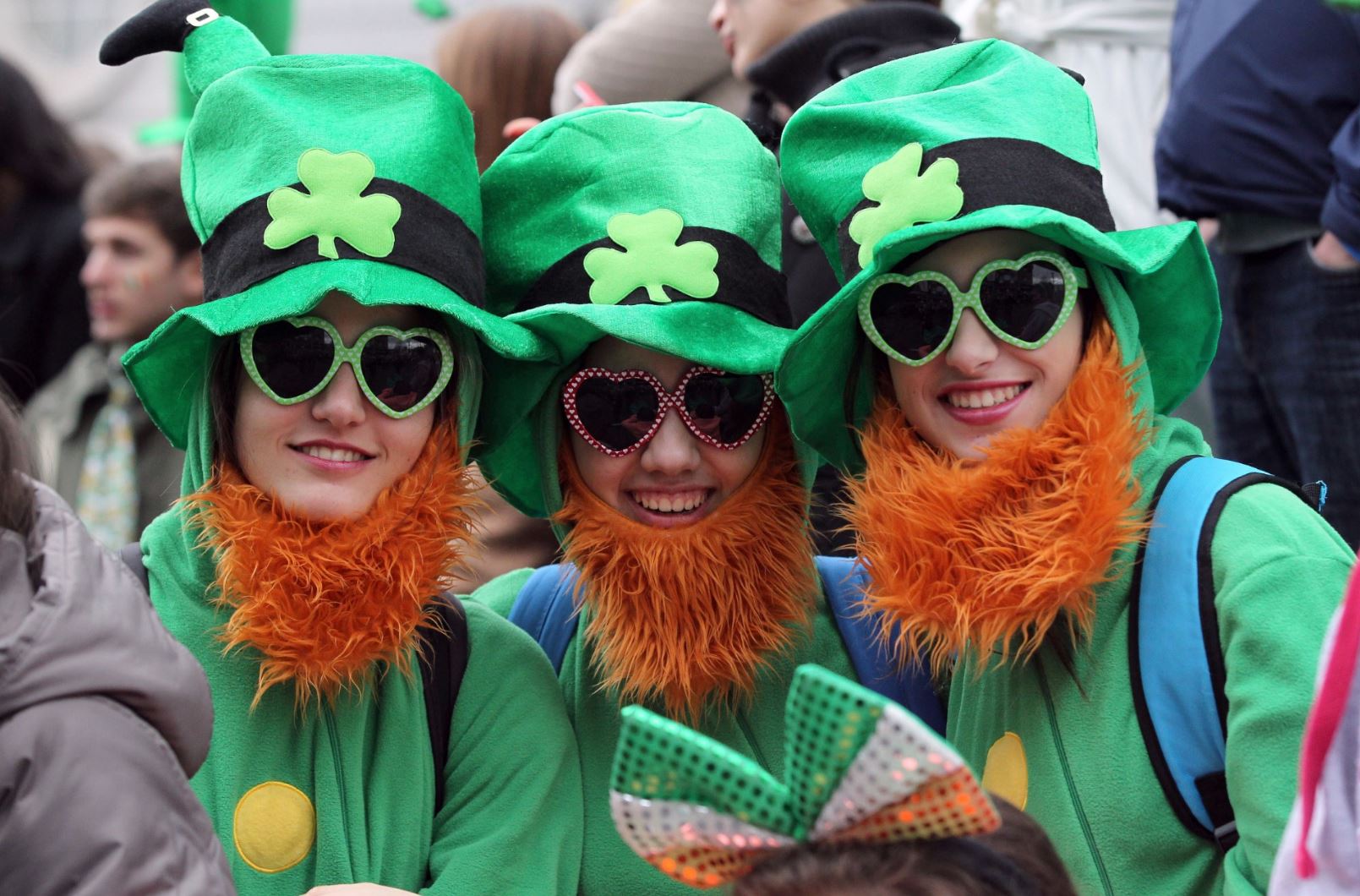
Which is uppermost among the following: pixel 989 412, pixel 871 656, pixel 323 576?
pixel 989 412

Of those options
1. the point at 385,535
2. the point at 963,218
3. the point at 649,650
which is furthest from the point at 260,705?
the point at 963,218

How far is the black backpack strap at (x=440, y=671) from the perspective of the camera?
284 cm

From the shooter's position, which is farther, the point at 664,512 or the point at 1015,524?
the point at 664,512

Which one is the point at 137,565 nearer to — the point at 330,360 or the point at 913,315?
the point at 330,360

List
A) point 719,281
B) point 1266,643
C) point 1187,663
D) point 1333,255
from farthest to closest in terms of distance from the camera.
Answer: point 1333,255 < point 719,281 < point 1187,663 < point 1266,643

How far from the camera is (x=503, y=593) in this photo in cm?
327

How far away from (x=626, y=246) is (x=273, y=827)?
1122 millimetres

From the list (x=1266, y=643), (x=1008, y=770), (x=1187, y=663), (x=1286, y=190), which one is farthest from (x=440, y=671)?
(x=1286, y=190)

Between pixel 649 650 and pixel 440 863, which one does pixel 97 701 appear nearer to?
pixel 440 863

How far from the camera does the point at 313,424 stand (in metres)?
2.80

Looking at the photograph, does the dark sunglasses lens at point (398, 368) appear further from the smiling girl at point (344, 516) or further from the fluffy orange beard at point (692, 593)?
the fluffy orange beard at point (692, 593)

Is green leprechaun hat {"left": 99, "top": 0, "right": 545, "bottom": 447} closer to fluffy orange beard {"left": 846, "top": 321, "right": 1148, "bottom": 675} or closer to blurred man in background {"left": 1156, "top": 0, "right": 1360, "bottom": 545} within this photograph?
fluffy orange beard {"left": 846, "top": 321, "right": 1148, "bottom": 675}

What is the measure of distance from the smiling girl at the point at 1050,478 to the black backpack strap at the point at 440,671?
69 centimetres

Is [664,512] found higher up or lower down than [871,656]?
higher up
